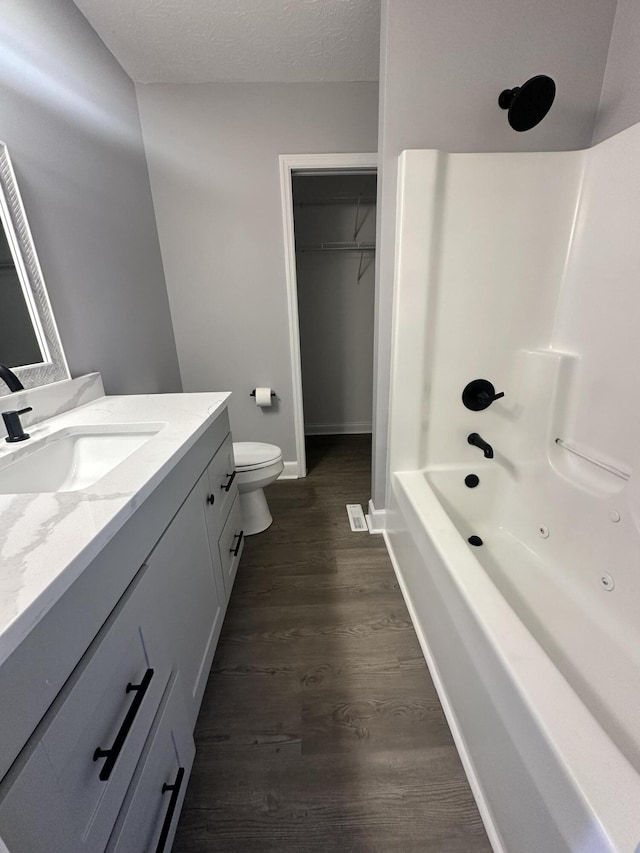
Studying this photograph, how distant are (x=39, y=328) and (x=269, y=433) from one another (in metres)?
1.47

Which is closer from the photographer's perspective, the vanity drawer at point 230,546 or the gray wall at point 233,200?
the vanity drawer at point 230,546

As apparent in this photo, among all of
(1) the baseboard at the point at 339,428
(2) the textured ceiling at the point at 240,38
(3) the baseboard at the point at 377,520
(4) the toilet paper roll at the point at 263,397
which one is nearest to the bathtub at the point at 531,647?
(3) the baseboard at the point at 377,520

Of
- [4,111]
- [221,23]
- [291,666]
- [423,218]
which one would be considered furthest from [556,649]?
[221,23]

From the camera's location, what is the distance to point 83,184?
1399 millimetres

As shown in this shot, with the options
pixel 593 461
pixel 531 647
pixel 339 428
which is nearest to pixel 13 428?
pixel 531 647

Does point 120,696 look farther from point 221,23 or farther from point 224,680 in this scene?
point 221,23

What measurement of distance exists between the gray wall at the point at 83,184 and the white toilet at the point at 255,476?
2.20ft

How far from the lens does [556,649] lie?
1040 mm

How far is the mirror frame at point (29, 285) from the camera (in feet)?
3.51

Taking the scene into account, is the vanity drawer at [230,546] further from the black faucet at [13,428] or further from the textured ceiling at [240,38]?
the textured ceiling at [240,38]

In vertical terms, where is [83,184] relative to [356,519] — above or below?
above

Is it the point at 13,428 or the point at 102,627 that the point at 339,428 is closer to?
the point at 13,428

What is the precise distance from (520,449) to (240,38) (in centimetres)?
222

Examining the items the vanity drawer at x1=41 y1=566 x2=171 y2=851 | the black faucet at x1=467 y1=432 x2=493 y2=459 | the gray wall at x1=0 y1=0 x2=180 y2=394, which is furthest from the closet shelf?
the vanity drawer at x1=41 y1=566 x2=171 y2=851
